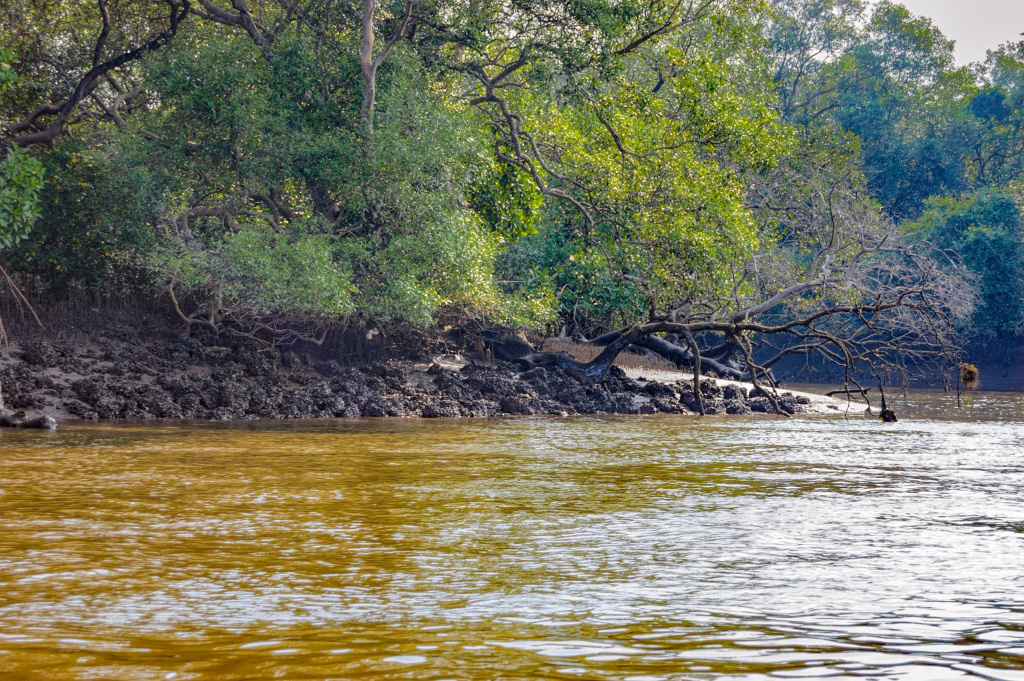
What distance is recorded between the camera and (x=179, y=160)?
1866cm

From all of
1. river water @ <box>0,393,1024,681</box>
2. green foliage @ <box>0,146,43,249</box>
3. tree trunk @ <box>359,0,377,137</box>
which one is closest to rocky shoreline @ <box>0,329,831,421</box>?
green foliage @ <box>0,146,43,249</box>

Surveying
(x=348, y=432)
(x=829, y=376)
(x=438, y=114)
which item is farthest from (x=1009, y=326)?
(x=348, y=432)

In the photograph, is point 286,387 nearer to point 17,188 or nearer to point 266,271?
point 266,271

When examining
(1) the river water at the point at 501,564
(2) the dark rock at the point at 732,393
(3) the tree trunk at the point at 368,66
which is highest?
(3) the tree trunk at the point at 368,66

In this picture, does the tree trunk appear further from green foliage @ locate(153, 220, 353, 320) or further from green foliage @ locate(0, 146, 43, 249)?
green foliage @ locate(0, 146, 43, 249)

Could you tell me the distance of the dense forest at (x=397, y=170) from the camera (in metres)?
18.2

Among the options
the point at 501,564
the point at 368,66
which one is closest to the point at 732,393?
the point at 368,66

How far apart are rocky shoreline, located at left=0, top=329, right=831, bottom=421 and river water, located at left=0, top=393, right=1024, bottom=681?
15.4 feet

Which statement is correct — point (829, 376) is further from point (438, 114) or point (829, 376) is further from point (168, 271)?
point (168, 271)

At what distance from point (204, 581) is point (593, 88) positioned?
54.0 feet

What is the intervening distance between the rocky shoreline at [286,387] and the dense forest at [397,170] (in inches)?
36.0

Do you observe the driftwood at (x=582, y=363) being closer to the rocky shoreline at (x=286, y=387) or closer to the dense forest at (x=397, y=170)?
the dense forest at (x=397, y=170)

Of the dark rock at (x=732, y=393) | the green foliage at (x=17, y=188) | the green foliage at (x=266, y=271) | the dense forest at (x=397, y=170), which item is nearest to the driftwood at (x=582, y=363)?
the dense forest at (x=397, y=170)

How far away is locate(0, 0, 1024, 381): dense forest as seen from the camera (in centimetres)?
1823
